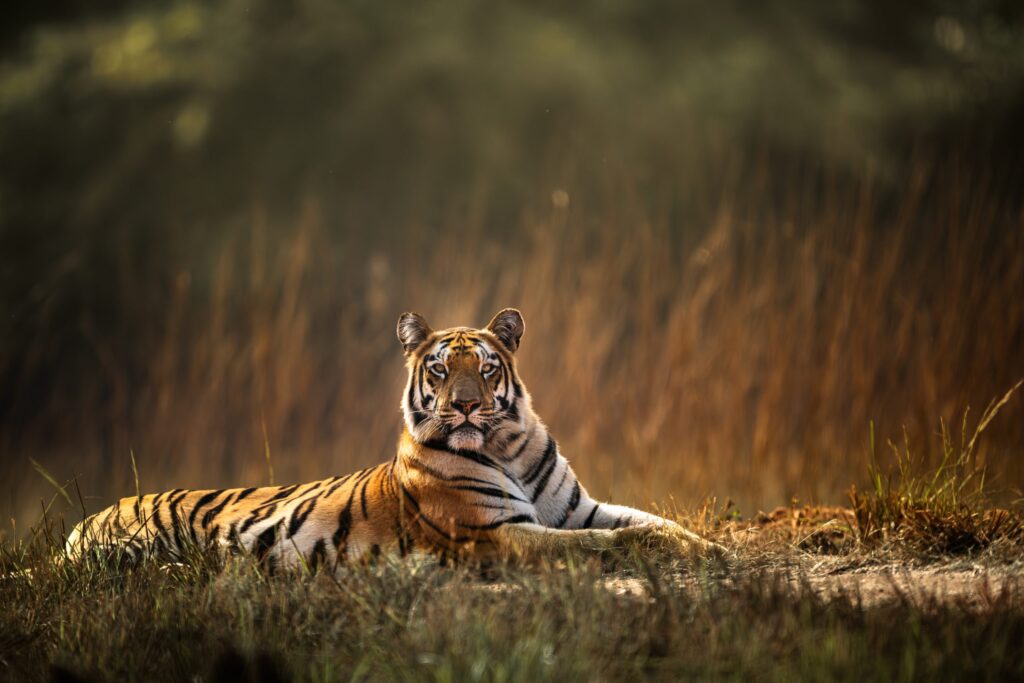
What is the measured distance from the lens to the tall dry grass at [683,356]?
676 cm

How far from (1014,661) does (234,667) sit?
7.10ft

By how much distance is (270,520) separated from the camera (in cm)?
463

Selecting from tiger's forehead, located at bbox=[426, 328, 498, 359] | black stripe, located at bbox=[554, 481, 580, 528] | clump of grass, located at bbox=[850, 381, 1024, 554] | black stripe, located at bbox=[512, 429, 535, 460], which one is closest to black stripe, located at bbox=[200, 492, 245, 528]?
tiger's forehead, located at bbox=[426, 328, 498, 359]

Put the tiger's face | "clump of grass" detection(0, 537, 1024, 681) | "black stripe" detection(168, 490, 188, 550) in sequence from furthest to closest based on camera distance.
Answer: "black stripe" detection(168, 490, 188, 550) → the tiger's face → "clump of grass" detection(0, 537, 1024, 681)

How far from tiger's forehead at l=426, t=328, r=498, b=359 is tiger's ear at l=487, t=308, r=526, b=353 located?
8 centimetres

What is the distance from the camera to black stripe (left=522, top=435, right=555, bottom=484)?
14.6 ft

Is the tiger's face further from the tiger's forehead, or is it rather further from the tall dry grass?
the tall dry grass

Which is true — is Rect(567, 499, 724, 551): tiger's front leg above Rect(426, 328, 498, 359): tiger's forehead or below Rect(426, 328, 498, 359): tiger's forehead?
below

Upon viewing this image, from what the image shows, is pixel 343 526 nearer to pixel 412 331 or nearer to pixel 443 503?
pixel 443 503

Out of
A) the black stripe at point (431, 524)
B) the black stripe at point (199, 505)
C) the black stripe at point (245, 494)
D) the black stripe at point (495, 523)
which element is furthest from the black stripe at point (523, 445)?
the black stripe at point (199, 505)

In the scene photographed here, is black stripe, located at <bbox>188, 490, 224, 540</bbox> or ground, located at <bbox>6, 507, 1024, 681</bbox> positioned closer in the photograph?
ground, located at <bbox>6, 507, 1024, 681</bbox>

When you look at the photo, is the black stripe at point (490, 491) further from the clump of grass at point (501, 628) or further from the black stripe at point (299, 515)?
the black stripe at point (299, 515)

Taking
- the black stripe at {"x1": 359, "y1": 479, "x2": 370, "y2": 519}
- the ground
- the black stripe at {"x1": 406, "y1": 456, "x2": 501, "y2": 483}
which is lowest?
the ground

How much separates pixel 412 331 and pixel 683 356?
2.90m
